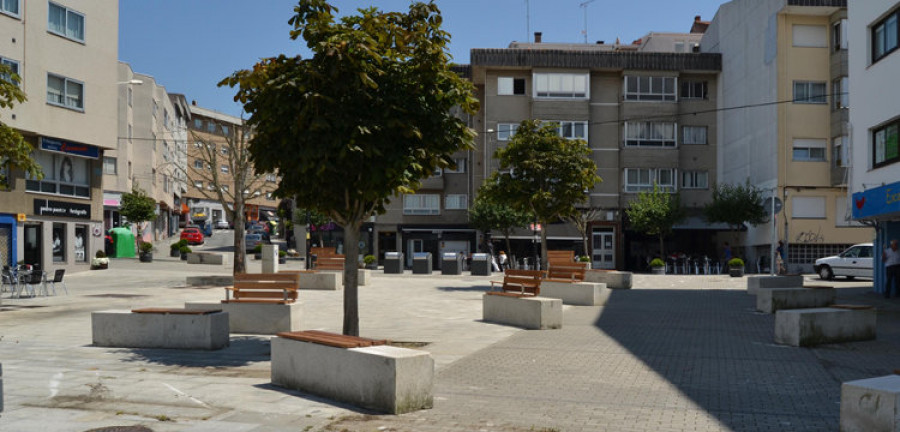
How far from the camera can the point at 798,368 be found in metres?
9.51

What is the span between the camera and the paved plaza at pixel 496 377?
656 cm

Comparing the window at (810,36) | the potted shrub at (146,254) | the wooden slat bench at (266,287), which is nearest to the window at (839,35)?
the window at (810,36)

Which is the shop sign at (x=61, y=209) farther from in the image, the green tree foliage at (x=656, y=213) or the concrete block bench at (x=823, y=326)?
the green tree foliage at (x=656, y=213)

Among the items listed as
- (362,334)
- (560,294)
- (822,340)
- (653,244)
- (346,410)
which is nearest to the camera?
(346,410)

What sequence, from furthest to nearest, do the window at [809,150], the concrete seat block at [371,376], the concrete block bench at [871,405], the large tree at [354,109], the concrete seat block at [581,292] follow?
1. the window at [809,150]
2. the concrete seat block at [581,292]
3. the large tree at [354,109]
4. the concrete seat block at [371,376]
5. the concrete block bench at [871,405]

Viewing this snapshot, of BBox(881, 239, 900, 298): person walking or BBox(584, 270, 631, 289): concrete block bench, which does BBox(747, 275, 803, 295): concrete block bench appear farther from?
BBox(584, 270, 631, 289): concrete block bench

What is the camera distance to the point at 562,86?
49656 millimetres

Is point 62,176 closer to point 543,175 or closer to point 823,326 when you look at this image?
point 543,175

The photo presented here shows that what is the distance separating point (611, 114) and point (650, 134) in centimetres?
279

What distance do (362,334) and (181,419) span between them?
6.33m

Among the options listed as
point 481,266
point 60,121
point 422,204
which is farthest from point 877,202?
point 422,204

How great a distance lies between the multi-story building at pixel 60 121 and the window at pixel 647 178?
1195 inches

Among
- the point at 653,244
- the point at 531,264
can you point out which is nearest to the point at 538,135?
the point at 531,264

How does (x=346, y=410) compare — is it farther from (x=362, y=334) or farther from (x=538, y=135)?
(x=538, y=135)
